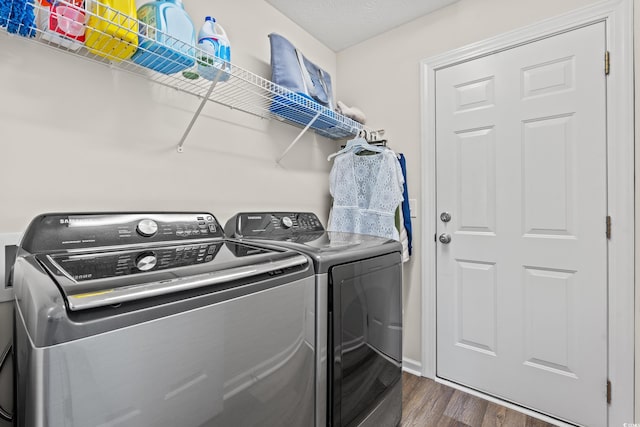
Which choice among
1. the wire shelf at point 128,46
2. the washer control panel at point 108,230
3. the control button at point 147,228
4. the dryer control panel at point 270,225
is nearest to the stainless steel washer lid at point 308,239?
the dryer control panel at point 270,225

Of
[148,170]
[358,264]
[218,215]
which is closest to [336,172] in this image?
[218,215]

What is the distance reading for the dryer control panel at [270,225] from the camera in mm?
1526

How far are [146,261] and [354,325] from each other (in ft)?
2.54

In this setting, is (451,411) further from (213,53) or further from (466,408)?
(213,53)

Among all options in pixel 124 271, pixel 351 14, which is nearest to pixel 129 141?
pixel 124 271

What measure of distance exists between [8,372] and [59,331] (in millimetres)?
839

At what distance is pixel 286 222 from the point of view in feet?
5.70

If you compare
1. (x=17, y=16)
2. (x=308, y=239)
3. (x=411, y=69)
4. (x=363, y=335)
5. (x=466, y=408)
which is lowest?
(x=466, y=408)

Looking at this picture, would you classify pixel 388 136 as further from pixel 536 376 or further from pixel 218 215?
pixel 536 376

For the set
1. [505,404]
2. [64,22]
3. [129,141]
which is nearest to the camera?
[64,22]

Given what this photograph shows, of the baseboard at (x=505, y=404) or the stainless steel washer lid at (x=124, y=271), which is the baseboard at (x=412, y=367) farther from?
the stainless steel washer lid at (x=124, y=271)

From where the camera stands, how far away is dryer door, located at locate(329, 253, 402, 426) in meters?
1.11

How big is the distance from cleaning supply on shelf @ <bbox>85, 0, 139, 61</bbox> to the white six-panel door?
1738 millimetres

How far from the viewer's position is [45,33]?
1.01 metres
